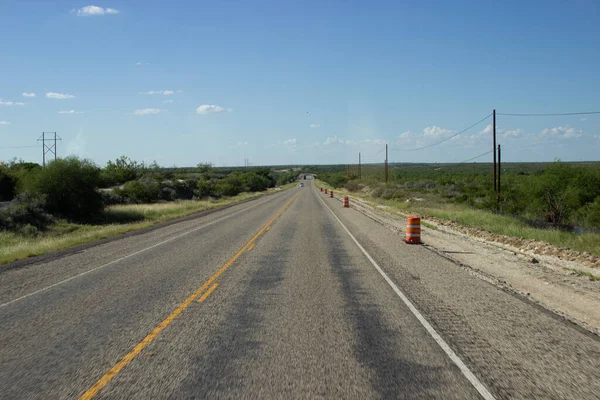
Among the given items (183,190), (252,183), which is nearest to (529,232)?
(183,190)

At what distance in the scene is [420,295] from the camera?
899 cm

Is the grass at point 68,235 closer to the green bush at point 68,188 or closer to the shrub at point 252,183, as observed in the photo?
the green bush at point 68,188

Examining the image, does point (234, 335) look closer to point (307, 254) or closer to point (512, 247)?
point (307, 254)

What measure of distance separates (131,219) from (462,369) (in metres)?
33.0

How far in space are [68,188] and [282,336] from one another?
1274 inches

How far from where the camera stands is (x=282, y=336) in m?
6.53

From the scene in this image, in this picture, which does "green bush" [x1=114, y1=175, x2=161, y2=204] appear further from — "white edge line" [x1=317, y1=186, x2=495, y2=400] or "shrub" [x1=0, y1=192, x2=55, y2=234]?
"white edge line" [x1=317, y1=186, x2=495, y2=400]

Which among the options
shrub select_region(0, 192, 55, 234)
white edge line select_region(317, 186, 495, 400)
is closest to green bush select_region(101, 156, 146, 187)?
shrub select_region(0, 192, 55, 234)

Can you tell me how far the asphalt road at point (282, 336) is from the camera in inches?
195

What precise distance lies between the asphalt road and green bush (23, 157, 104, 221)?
23605mm

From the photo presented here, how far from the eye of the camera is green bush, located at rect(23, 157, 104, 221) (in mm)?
33719

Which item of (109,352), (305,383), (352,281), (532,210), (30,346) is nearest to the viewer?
(305,383)

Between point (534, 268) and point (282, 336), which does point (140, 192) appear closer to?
point (534, 268)

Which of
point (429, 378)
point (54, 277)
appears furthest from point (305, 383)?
point (54, 277)
